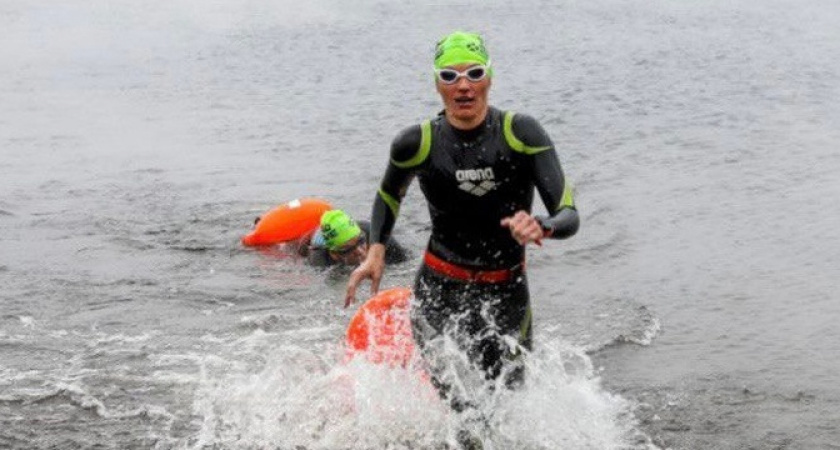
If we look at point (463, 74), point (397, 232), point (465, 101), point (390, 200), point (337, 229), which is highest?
point (463, 74)

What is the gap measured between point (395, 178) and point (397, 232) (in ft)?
23.4

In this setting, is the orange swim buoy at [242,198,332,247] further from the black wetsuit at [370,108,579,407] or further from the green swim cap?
the black wetsuit at [370,108,579,407]

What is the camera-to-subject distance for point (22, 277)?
12242 millimetres

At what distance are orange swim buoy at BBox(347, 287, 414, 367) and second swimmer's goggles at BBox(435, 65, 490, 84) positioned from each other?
6.12ft

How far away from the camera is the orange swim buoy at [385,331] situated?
785 cm

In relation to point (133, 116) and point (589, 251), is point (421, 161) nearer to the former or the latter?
point (589, 251)

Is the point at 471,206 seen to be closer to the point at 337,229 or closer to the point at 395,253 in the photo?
the point at 337,229

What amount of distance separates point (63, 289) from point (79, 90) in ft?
49.2

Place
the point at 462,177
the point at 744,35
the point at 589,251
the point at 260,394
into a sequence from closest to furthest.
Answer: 1. the point at 462,177
2. the point at 260,394
3. the point at 589,251
4. the point at 744,35

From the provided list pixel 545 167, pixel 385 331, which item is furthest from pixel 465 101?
pixel 385 331

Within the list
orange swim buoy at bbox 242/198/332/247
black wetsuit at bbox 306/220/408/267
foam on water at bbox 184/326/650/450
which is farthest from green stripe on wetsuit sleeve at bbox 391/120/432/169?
orange swim buoy at bbox 242/198/332/247

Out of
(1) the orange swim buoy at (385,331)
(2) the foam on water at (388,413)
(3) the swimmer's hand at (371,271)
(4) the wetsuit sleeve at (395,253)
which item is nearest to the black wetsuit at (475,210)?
(3) the swimmer's hand at (371,271)

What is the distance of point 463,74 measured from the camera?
6410 mm

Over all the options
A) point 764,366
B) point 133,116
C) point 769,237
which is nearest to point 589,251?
point 769,237
